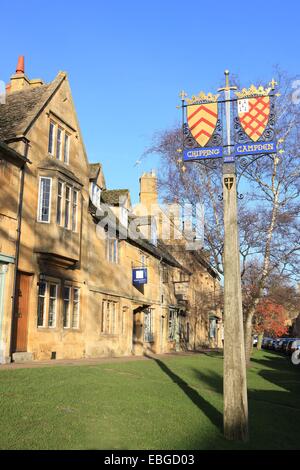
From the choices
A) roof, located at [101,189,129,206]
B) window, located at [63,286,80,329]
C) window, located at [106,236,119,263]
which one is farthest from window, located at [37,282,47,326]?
roof, located at [101,189,129,206]

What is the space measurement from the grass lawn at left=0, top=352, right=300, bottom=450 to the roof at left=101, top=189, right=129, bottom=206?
14053 millimetres

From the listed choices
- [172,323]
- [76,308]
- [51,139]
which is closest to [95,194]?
[51,139]

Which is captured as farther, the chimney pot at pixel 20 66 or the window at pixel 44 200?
the chimney pot at pixel 20 66

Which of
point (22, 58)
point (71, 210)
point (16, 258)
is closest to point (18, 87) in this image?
point (22, 58)

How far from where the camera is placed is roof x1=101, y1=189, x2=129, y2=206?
2609 cm

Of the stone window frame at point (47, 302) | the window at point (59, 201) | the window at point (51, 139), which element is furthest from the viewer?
the window at point (51, 139)

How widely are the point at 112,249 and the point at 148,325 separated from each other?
27.4 ft

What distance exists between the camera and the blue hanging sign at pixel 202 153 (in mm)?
8802

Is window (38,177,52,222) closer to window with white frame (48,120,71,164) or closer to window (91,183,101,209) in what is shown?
window with white frame (48,120,71,164)

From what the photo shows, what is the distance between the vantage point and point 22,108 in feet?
62.5

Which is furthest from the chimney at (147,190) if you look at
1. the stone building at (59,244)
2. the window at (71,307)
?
the window at (71,307)

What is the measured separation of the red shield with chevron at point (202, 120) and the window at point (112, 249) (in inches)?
589

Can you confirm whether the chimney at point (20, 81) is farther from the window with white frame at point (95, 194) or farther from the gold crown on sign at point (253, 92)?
A: the gold crown on sign at point (253, 92)
